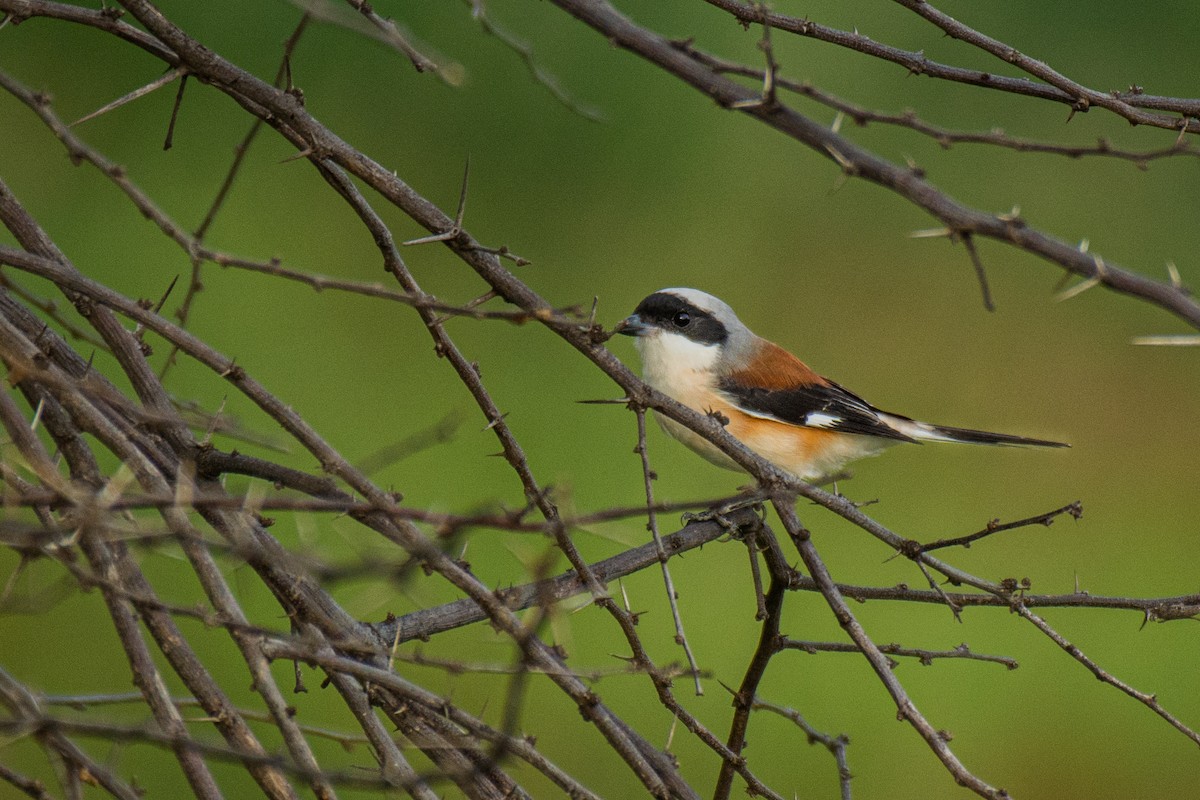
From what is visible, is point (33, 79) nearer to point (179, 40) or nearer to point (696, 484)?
point (696, 484)

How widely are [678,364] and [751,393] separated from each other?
0.27 metres

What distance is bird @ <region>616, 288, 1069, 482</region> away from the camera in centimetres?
422

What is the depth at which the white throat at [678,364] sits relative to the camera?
4223 mm

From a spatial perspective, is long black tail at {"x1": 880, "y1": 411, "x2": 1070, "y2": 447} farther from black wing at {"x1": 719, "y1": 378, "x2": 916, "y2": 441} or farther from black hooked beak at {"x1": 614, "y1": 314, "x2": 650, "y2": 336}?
black hooked beak at {"x1": 614, "y1": 314, "x2": 650, "y2": 336}

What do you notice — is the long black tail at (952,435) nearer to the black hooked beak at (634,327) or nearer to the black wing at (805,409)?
the black wing at (805,409)

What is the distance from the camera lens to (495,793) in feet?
6.10

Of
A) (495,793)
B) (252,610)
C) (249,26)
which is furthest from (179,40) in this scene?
(249,26)

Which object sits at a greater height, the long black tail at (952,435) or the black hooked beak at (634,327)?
the black hooked beak at (634,327)

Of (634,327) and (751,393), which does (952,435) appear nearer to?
(751,393)

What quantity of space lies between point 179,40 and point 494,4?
4.38 m

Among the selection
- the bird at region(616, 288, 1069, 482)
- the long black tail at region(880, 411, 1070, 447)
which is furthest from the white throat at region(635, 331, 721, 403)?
the long black tail at region(880, 411, 1070, 447)

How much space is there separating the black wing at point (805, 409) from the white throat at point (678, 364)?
0.08m

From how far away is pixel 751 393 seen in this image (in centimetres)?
427

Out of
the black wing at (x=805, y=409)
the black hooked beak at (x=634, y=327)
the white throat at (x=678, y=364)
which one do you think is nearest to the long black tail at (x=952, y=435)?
the black wing at (x=805, y=409)
